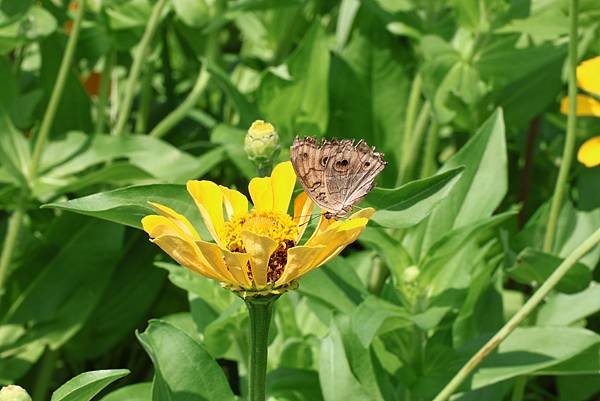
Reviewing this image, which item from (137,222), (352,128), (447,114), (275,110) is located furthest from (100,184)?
(137,222)

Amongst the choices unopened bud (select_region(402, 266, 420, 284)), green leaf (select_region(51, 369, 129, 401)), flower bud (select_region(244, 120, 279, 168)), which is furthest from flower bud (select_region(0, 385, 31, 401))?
unopened bud (select_region(402, 266, 420, 284))

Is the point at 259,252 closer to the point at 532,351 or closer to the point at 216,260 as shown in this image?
the point at 216,260

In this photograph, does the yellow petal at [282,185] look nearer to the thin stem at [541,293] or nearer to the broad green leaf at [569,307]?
the thin stem at [541,293]

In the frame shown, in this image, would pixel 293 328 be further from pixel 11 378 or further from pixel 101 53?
pixel 101 53

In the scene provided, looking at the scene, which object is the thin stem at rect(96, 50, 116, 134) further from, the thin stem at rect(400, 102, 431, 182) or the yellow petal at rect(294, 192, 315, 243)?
the yellow petal at rect(294, 192, 315, 243)

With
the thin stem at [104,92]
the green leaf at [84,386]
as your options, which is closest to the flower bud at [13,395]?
the green leaf at [84,386]

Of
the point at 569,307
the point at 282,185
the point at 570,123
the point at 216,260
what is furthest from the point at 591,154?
the point at 216,260
